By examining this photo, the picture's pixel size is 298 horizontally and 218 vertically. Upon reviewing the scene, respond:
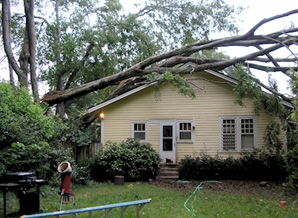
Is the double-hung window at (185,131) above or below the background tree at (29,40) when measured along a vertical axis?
below

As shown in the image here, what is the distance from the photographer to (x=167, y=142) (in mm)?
14016

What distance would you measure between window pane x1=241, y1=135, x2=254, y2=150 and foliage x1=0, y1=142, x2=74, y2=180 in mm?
7437

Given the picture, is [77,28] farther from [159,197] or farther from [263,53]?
[159,197]

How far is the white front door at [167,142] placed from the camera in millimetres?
13836

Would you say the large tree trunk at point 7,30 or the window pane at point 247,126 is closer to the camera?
the window pane at point 247,126

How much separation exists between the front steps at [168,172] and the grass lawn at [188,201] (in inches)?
90.5

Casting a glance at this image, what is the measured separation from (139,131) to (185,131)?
82.9 inches

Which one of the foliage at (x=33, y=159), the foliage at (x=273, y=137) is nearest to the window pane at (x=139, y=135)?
the foliage at (x=33, y=159)

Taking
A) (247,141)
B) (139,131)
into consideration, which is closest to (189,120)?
(139,131)

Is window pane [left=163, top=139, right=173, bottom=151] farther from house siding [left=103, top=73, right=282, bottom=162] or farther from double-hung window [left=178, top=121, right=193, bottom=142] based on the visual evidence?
double-hung window [left=178, top=121, right=193, bottom=142]

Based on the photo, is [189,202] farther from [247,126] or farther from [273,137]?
[247,126]

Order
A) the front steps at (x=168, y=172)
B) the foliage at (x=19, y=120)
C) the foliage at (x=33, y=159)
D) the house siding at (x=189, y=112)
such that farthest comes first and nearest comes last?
1. the house siding at (x=189, y=112)
2. the front steps at (x=168, y=172)
3. the foliage at (x=19, y=120)
4. the foliage at (x=33, y=159)

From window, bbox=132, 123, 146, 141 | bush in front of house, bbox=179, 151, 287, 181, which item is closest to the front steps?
bush in front of house, bbox=179, 151, 287, 181

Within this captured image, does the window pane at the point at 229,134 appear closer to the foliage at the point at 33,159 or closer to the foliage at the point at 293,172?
the foliage at the point at 293,172
